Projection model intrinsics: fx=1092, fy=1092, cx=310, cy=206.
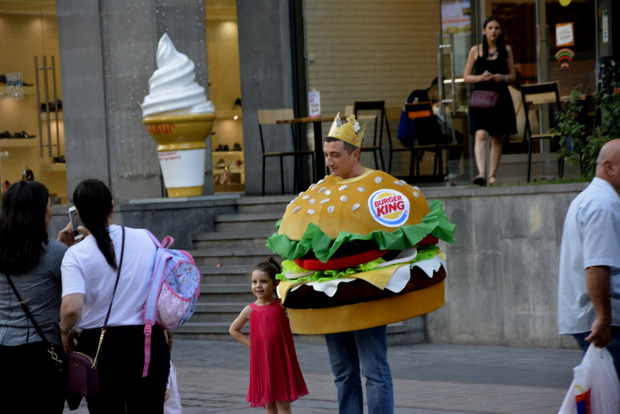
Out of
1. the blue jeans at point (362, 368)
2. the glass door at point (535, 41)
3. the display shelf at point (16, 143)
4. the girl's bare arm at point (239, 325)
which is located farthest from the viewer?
the display shelf at point (16, 143)

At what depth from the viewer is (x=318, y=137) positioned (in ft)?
48.8

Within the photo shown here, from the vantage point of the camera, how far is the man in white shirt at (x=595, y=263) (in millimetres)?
5090

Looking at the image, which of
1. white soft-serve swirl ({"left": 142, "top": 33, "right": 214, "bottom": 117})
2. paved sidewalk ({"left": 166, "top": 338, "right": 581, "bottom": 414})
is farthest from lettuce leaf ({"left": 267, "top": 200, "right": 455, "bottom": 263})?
white soft-serve swirl ({"left": 142, "top": 33, "right": 214, "bottom": 117})

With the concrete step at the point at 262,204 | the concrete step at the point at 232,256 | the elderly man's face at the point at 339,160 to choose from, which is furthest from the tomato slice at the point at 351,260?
the concrete step at the point at 262,204

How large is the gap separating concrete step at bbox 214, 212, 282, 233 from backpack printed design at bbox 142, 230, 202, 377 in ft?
26.9

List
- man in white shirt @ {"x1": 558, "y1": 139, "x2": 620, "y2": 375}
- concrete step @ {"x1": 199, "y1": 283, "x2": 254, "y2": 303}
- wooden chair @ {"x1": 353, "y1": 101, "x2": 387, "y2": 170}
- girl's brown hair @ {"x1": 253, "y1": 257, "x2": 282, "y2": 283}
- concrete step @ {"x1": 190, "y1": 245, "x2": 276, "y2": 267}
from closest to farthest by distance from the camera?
man in white shirt @ {"x1": 558, "y1": 139, "x2": 620, "y2": 375}
girl's brown hair @ {"x1": 253, "y1": 257, "x2": 282, "y2": 283}
concrete step @ {"x1": 199, "y1": 283, "x2": 254, "y2": 303}
concrete step @ {"x1": 190, "y1": 245, "x2": 276, "y2": 267}
wooden chair @ {"x1": 353, "y1": 101, "x2": 387, "y2": 170}

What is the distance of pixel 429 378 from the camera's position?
9109mm

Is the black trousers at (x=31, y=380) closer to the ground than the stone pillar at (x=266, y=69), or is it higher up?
closer to the ground

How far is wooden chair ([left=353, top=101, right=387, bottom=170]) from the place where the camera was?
1552 centimetres

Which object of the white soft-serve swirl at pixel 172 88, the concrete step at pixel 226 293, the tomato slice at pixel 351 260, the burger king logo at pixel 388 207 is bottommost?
the concrete step at pixel 226 293

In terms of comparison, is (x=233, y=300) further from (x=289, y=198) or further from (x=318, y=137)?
(x=318, y=137)

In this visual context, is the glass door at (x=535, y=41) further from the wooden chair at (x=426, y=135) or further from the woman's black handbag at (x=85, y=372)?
the woman's black handbag at (x=85, y=372)

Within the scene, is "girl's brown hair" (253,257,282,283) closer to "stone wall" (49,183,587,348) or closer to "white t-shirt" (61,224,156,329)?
"white t-shirt" (61,224,156,329)

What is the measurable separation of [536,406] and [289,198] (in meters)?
6.50
